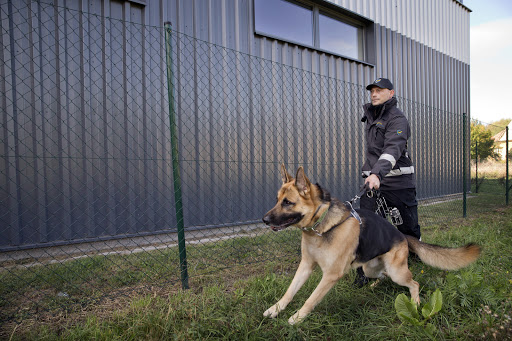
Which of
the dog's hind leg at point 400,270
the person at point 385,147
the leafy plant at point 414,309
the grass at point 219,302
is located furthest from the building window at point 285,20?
the leafy plant at point 414,309

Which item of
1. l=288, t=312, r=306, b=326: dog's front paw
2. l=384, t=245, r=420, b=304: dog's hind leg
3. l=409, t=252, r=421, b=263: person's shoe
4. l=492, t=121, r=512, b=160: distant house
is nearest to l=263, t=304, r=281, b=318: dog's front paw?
l=288, t=312, r=306, b=326: dog's front paw

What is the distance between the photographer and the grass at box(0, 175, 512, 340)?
2102mm

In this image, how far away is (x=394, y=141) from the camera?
119 inches

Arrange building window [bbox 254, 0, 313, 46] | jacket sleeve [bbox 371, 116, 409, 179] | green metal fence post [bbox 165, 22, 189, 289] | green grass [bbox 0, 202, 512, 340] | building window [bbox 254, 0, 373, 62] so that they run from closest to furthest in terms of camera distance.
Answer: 1. green grass [bbox 0, 202, 512, 340]
2. jacket sleeve [bbox 371, 116, 409, 179]
3. green metal fence post [bbox 165, 22, 189, 289]
4. building window [bbox 254, 0, 313, 46]
5. building window [bbox 254, 0, 373, 62]

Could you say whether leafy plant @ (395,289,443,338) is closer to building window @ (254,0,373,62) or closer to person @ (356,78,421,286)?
person @ (356,78,421,286)

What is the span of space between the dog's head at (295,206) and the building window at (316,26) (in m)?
4.29

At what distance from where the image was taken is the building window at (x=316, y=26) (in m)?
6.20

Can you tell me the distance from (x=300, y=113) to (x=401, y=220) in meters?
3.54

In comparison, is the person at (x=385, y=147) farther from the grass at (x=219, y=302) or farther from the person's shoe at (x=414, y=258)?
the grass at (x=219, y=302)

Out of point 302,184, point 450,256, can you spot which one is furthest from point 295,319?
point 450,256

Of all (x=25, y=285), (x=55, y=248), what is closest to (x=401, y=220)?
(x=25, y=285)

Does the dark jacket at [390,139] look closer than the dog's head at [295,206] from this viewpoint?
No

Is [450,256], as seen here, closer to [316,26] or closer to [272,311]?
[272,311]

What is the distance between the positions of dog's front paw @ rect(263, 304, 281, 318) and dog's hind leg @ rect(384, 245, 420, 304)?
1.06 metres
